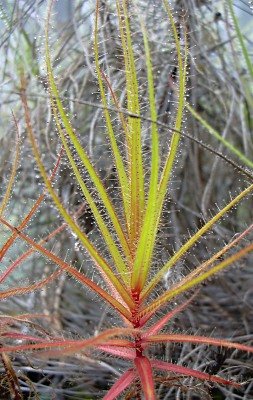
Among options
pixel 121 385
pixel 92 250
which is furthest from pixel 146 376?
pixel 92 250

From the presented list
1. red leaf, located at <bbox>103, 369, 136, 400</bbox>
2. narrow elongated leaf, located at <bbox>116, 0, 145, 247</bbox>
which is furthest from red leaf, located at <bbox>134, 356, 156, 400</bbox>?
narrow elongated leaf, located at <bbox>116, 0, 145, 247</bbox>

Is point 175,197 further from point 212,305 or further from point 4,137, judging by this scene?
point 4,137

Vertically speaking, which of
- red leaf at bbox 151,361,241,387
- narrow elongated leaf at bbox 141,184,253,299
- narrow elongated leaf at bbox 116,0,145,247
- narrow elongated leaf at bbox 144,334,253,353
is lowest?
red leaf at bbox 151,361,241,387

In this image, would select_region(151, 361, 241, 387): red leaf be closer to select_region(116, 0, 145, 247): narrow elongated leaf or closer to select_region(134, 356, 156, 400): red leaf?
select_region(134, 356, 156, 400): red leaf

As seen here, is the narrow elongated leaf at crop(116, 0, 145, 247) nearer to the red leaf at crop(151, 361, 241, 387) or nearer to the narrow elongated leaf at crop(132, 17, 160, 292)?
the narrow elongated leaf at crop(132, 17, 160, 292)

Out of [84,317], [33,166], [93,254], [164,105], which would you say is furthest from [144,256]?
[33,166]

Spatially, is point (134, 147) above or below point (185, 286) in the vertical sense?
above

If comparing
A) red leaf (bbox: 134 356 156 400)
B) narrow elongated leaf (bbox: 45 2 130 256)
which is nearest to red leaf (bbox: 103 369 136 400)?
red leaf (bbox: 134 356 156 400)

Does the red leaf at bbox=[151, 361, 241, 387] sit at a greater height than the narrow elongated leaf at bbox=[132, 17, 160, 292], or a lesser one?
lesser

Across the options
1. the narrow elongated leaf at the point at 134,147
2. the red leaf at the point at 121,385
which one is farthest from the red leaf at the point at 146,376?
the narrow elongated leaf at the point at 134,147

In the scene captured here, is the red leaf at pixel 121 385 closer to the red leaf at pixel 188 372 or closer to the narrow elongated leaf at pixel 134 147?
the red leaf at pixel 188 372

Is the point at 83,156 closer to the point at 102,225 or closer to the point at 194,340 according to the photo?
the point at 102,225
